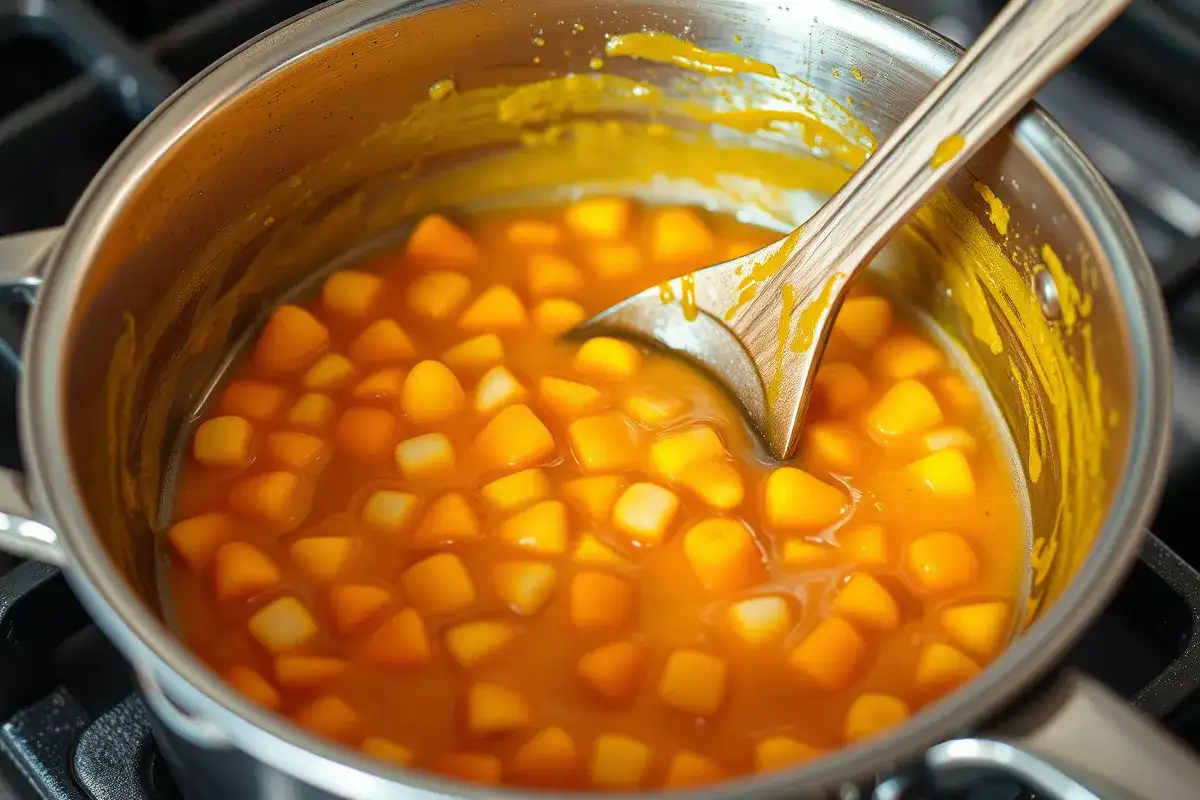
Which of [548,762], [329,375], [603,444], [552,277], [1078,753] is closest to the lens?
[1078,753]

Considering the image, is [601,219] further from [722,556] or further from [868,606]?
[868,606]

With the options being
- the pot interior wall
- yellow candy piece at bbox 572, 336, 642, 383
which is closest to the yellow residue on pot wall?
the pot interior wall

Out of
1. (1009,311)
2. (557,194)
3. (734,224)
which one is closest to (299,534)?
(557,194)

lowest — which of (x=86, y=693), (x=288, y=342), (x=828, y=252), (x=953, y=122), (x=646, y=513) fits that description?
(x=86, y=693)

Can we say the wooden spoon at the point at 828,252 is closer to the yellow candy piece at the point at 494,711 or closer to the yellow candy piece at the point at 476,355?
the yellow candy piece at the point at 476,355

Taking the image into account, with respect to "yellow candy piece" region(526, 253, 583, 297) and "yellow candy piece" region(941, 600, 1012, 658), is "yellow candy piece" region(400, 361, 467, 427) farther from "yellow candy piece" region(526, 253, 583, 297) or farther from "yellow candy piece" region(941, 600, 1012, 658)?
"yellow candy piece" region(941, 600, 1012, 658)

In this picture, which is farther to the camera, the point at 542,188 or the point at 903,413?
the point at 542,188

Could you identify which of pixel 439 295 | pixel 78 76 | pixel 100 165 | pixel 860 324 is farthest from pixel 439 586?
pixel 78 76
